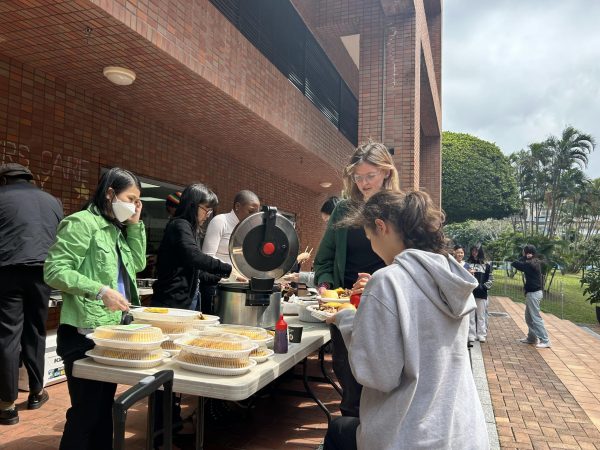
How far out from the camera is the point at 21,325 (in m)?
3.83

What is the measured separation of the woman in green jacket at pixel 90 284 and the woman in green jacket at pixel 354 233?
120 cm

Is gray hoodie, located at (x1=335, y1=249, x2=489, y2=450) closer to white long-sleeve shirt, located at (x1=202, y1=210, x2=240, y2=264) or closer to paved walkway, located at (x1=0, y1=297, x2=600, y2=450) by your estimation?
paved walkway, located at (x1=0, y1=297, x2=600, y2=450)

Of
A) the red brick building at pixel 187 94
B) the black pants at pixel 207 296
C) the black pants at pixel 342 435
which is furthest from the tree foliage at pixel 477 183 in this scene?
the black pants at pixel 342 435

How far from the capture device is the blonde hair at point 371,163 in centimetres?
280

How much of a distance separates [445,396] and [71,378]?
1823 millimetres

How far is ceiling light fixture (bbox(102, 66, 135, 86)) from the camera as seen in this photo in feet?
16.5

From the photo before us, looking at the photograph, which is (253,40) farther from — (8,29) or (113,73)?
(8,29)

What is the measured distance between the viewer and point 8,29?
13.9 ft

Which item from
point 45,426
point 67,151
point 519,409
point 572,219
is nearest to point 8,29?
point 67,151

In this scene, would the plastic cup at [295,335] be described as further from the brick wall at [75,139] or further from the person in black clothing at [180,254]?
the brick wall at [75,139]

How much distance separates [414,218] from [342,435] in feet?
3.17

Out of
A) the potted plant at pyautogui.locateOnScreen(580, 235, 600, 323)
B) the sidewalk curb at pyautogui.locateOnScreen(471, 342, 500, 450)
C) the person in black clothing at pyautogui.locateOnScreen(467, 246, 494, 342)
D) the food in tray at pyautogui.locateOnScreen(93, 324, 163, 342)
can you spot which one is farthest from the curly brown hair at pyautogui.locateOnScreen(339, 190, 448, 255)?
the potted plant at pyautogui.locateOnScreen(580, 235, 600, 323)

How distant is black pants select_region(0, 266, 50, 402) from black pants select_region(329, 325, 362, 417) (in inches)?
107

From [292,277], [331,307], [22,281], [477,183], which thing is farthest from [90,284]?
[477,183]
